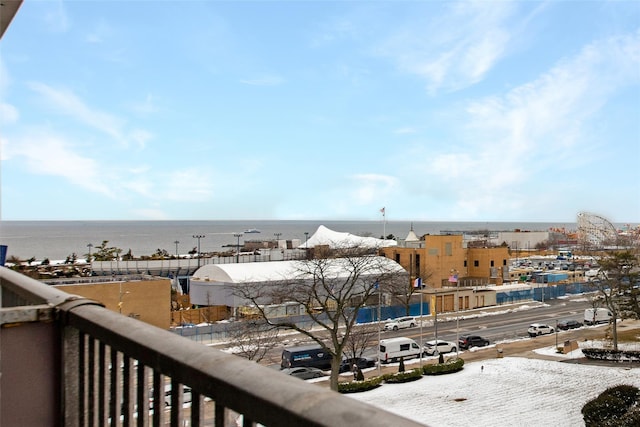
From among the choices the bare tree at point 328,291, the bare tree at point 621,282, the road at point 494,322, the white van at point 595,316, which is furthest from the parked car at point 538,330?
the bare tree at point 328,291

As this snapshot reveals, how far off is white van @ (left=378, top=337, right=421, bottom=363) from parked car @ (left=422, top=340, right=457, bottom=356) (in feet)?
2.21

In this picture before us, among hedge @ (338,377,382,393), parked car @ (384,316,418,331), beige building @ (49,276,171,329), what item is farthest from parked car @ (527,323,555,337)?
beige building @ (49,276,171,329)

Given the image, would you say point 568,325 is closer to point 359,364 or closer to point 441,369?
point 441,369

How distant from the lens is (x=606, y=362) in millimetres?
27812

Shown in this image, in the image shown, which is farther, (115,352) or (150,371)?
(115,352)

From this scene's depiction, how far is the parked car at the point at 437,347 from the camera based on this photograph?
97.6ft

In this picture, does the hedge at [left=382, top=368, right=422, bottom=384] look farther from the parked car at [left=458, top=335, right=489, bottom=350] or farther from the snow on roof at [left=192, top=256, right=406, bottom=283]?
the snow on roof at [left=192, top=256, right=406, bottom=283]

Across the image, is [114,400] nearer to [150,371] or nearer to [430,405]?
[150,371]

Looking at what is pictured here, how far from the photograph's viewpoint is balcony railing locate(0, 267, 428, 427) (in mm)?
1175

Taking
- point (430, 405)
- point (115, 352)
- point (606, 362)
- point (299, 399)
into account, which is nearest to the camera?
point (299, 399)

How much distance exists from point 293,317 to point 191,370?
35.1 metres

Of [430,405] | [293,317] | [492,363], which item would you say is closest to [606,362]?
[492,363]

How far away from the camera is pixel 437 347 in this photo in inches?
1182

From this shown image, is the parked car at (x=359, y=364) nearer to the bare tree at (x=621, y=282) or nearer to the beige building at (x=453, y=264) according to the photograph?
the bare tree at (x=621, y=282)
